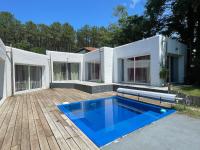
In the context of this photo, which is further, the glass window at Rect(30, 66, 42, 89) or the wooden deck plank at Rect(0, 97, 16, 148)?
the glass window at Rect(30, 66, 42, 89)

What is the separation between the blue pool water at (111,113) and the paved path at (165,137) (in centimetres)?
55

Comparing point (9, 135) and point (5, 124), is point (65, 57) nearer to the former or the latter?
point (5, 124)

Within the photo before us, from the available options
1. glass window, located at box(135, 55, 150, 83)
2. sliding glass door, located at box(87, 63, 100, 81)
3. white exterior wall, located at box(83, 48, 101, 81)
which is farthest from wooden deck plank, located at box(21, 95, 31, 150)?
sliding glass door, located at box(87, 63, 100, 81)

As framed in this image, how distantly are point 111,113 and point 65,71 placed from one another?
430 inches

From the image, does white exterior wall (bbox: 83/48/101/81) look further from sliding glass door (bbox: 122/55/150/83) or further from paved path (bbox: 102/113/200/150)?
paved path (bbox: 102/113/200/150)

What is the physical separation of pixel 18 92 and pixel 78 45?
33834 millimetres

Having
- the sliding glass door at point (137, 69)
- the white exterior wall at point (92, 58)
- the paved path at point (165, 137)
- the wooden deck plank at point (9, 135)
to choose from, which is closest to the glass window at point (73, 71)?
the white exterior wall at point (92, 58)

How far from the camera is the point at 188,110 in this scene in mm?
5988

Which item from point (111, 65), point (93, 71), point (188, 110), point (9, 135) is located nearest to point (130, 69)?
point (111, 65)

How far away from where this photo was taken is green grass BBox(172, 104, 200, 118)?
5.51 m

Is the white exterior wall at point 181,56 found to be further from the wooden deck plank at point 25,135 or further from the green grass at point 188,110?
the wooden deck plank at point 25,135

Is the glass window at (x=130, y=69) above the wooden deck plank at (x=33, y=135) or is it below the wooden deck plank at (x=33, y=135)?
above

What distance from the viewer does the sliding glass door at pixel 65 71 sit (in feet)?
52.1

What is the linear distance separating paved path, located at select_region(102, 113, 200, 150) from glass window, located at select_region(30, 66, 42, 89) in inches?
402
